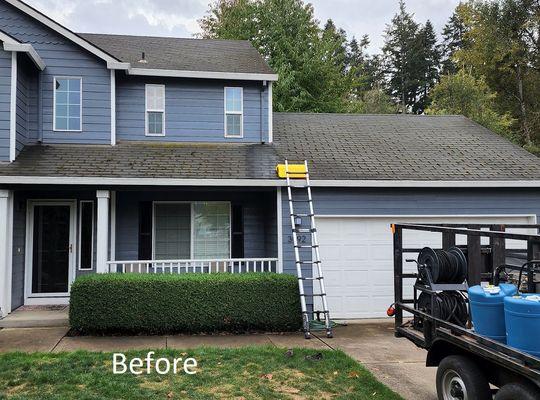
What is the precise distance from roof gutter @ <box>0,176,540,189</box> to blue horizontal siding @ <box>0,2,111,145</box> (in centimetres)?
186

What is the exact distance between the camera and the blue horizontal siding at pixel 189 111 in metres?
10.8

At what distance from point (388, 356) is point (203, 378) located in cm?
270

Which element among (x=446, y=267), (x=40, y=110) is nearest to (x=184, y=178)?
(x=40, y=110)

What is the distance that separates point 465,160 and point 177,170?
249 inches

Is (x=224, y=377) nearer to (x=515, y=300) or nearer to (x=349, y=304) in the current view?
(x=515, y=300)

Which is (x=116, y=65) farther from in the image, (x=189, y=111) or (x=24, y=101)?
(x=24, y=101)

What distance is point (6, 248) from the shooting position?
8.65 m

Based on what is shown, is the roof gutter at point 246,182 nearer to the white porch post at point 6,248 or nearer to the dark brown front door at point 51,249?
the white porch post at point 6,248

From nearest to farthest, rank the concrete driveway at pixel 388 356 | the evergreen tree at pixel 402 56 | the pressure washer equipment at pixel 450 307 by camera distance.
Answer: the pressure washer equipment at pixel 450 307 < the concrete driveway at pixel 388 356 < the evergreen tree at pixel 402 56

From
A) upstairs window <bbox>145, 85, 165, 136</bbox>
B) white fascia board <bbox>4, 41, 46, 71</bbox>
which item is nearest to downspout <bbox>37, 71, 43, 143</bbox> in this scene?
white fascia board <bbox>4, 41, 46, 71</bbox>

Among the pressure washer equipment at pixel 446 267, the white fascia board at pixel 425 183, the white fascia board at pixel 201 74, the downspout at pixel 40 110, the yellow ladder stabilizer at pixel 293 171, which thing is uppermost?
the white fascia board at pixel 201 74

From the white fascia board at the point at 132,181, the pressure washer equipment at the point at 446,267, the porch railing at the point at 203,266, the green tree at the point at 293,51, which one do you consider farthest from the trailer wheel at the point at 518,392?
the green tree at the point at 293,51

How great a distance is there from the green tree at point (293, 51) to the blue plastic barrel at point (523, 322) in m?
17.9

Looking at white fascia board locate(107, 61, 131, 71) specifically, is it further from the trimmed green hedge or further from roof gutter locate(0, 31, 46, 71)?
the trimmed green hedge
